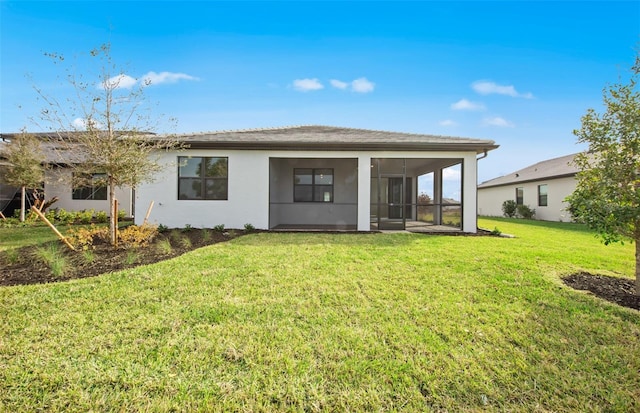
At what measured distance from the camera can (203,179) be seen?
9695 mm

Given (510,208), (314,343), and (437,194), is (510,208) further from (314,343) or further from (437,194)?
(314,343)

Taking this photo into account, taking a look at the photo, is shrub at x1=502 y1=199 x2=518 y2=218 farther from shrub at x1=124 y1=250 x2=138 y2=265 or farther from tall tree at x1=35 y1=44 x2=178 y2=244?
shrub at x1=124 y1=250 x2=138 y2=265

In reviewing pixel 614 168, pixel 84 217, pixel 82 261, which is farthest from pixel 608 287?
pixel 84 217

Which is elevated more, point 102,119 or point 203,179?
point 102,119

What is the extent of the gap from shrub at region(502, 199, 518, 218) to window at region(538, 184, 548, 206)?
1582 millimetres

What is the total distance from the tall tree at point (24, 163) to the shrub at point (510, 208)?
25742 mm

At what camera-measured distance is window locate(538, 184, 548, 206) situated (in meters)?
17.1

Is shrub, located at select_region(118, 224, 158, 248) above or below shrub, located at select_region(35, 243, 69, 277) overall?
above

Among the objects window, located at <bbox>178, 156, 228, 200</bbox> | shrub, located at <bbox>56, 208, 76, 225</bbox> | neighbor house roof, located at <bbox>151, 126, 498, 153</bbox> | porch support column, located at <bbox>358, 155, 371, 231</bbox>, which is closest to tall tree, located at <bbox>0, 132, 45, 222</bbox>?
shrub, located at <bbox>56, 208, 76, 225</bbox>

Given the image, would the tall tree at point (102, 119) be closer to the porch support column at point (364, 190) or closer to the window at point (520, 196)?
the porch support column at point (364, 190)

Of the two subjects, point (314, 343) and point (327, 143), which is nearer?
point (314, 343)

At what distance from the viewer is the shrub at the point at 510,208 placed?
19.2m

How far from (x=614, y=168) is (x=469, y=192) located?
5.60 meters

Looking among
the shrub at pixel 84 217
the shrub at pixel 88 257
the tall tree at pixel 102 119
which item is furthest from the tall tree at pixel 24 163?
the shrub at pixel 88 257
